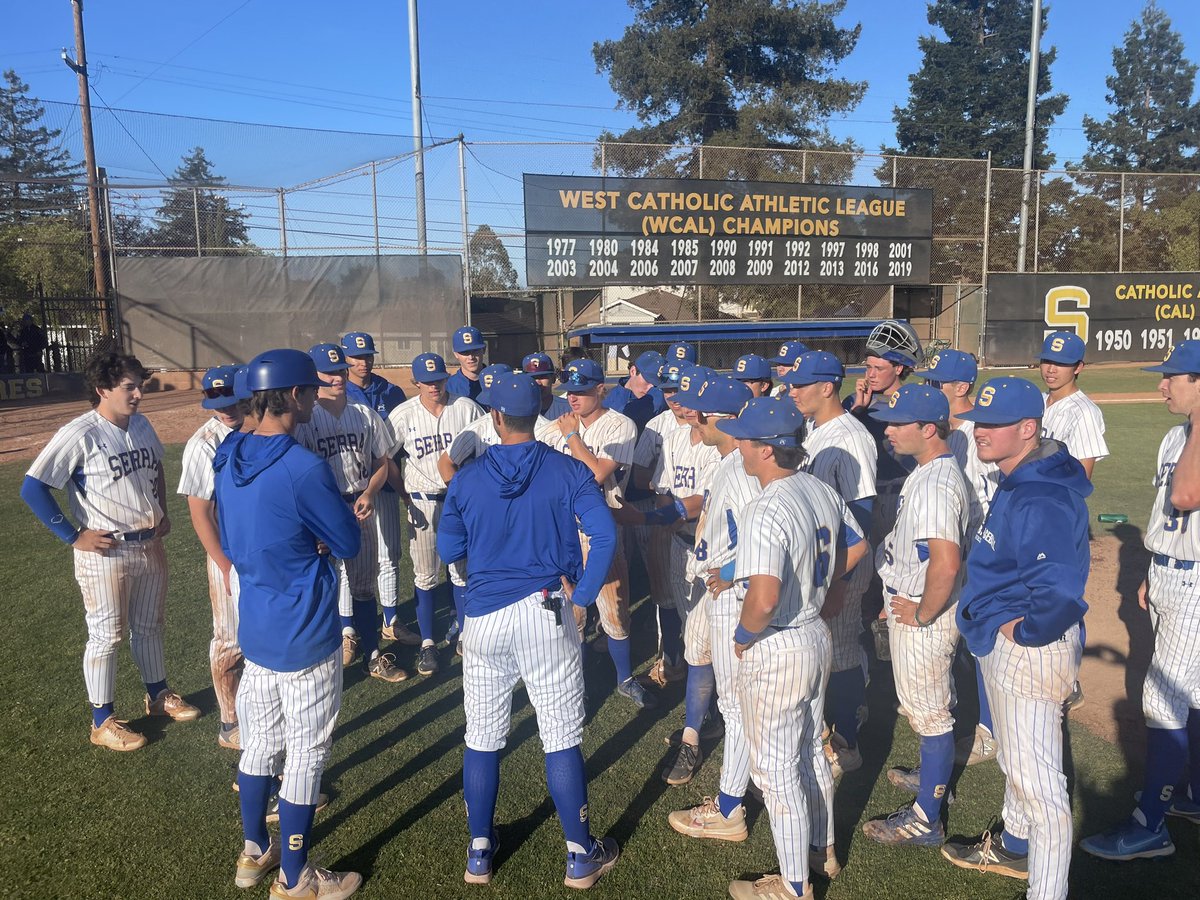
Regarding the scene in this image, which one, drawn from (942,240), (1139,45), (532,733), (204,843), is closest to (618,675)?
(532,733)

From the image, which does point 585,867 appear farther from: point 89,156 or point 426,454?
point 89,156

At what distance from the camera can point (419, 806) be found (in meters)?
3.92

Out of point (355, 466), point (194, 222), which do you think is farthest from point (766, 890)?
point (194, 222)

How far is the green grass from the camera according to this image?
11.0 feet

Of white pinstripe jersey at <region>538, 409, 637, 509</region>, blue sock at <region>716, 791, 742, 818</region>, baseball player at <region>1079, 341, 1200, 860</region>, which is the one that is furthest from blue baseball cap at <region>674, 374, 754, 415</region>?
baseball player at <region>1079, 341, 1200, 860</region>

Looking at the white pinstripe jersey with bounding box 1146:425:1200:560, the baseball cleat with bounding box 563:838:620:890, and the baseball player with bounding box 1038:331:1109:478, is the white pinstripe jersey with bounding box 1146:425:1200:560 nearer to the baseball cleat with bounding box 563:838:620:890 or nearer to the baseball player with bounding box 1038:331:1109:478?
the baseball player with bounding box 1038:331:1109:478

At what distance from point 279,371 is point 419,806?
2214 mm

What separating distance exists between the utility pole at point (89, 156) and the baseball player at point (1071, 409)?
20121 millimetres

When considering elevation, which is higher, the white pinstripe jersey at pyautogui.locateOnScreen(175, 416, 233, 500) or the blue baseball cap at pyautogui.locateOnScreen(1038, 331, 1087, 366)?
the blue baseball cap at pyautogui.locateOnScreen(1038, 331, 1087, 366)

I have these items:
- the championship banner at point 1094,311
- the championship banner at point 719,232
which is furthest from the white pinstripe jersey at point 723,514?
the championship banner at point 1094,311

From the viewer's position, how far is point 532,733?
15.3ft

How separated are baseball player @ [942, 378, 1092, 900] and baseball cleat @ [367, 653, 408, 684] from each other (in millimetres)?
3669

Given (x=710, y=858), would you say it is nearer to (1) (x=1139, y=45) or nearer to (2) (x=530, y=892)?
(2) (x=530, y=892)

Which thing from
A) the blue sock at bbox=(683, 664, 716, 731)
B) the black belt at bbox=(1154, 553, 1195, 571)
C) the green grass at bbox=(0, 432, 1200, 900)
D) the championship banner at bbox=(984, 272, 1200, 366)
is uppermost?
the championship banner at bbox=(984, 272, 1200, 366)
